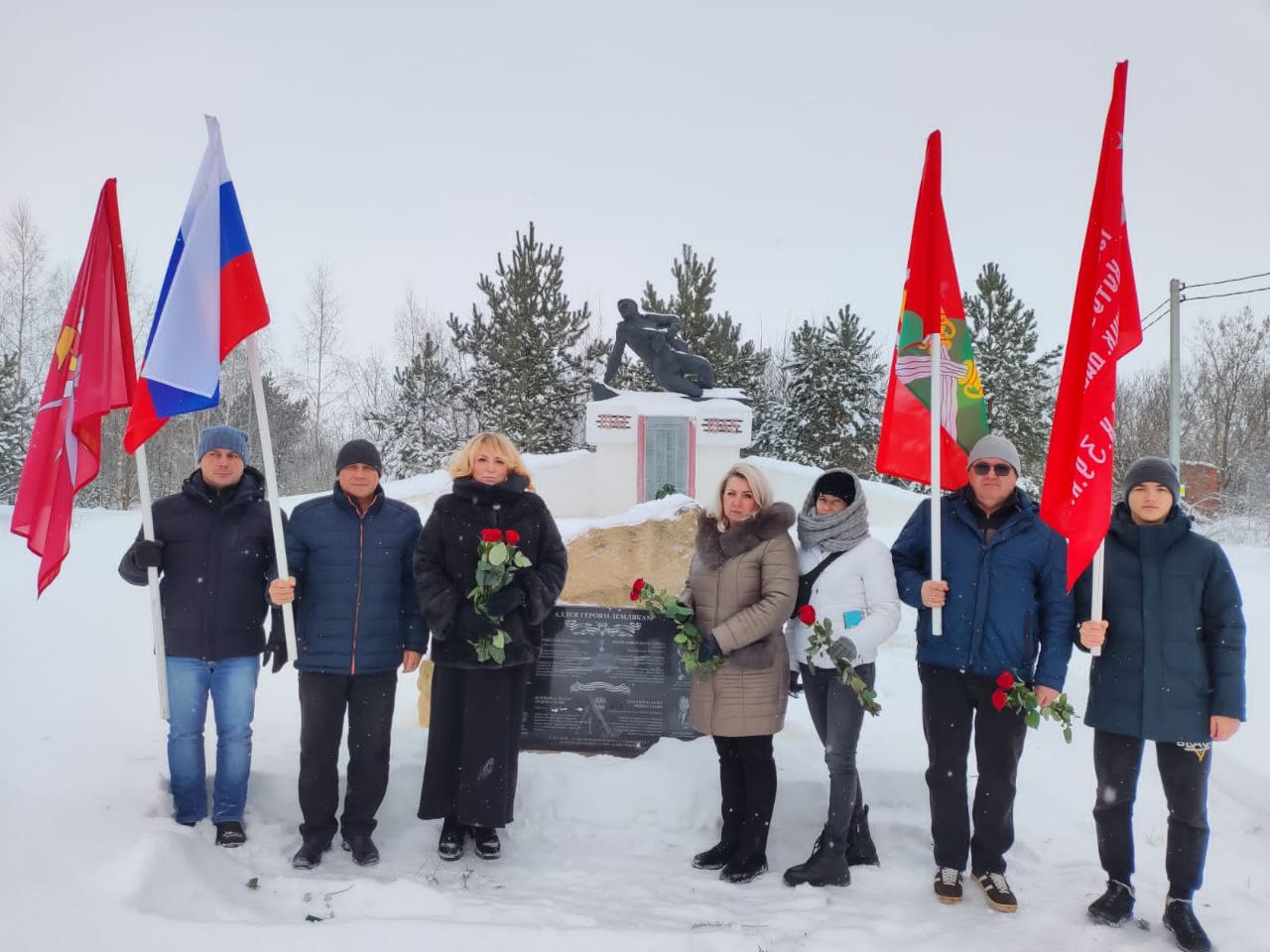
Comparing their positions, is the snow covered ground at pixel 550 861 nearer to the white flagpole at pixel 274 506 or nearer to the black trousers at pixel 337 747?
the black trousers at pixel 337 747

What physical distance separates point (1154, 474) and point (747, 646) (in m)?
1.84

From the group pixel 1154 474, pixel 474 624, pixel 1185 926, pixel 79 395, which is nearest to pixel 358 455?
pixel 474 624

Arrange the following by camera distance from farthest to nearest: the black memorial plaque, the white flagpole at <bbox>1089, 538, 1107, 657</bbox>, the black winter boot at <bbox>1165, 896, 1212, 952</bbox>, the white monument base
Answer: the white monument base, the black memorial plaque, the white flagpole at <bbox>1089, 538, 1107, 657</bbox>, the black winter boot at <bbox>1165, 896, 1212, 952</bbox>

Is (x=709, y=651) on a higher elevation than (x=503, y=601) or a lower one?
lower

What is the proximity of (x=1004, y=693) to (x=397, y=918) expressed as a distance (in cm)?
252

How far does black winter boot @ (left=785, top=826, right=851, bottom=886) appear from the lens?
11.7ft

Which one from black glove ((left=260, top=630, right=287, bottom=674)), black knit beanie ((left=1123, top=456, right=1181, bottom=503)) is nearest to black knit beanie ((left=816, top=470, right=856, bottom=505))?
black knit beanie ((left=1123, top=456, right=1181, bottom=503))

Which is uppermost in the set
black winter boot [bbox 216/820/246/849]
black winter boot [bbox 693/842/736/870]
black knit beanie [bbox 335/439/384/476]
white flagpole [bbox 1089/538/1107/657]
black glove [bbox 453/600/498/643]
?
black knit beanie [bbox 335/439/384/476]

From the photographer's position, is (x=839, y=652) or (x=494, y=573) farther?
(x=494, y=573)

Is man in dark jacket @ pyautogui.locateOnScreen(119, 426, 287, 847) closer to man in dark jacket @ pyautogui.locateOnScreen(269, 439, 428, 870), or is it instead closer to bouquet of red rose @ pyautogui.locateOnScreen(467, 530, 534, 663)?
man in dark jacket @ pyautogui.locateOnScreen(269, 439, 428, 870)

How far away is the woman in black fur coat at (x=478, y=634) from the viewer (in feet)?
12.3

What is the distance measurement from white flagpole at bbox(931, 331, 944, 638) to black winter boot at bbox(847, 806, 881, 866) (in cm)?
105

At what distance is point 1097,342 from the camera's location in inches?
134

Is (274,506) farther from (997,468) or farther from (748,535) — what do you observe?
(997,468)
